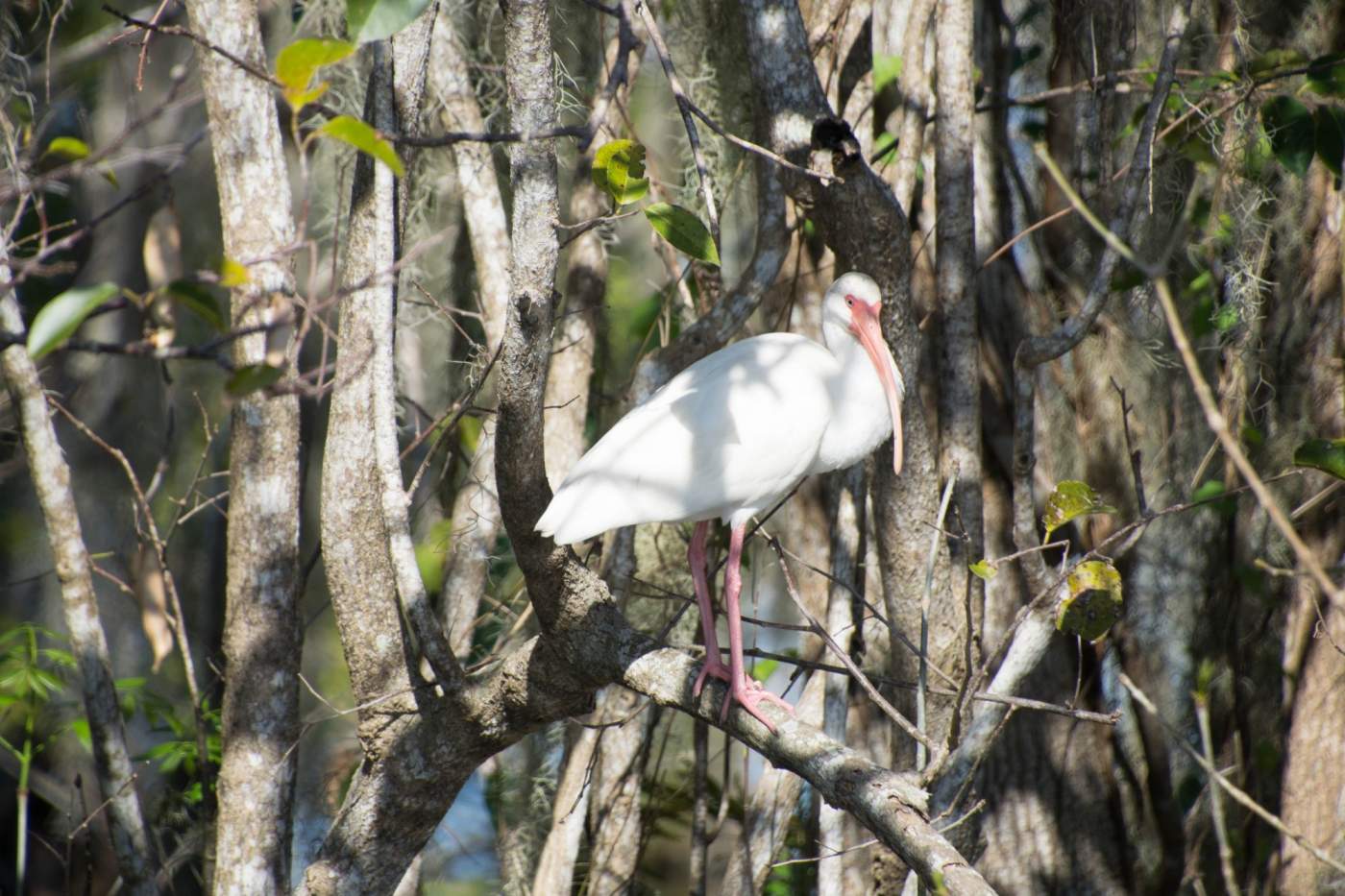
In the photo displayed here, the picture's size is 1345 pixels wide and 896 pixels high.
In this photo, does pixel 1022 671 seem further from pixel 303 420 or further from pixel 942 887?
pixel 303 420

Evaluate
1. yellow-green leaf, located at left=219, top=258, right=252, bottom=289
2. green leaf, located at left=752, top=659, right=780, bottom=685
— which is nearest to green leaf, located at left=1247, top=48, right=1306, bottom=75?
green leaf, located at left=752, top=659, right=780, bottom=685

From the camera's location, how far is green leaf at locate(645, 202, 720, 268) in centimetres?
213

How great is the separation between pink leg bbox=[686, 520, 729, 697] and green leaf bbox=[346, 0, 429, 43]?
1445 mm

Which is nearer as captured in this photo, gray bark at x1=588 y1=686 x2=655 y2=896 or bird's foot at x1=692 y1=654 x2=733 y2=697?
bird's foot at x1=692 y1=654 x2=733 y2=697

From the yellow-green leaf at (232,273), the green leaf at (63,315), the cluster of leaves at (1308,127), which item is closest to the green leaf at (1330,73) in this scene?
the cluster of leaves at (1308,127)

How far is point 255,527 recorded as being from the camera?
3.00 metres

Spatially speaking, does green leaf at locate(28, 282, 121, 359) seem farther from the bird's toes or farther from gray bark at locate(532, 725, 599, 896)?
gray bark at locate(532, 725, 599, 896)

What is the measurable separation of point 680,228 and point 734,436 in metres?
0.66

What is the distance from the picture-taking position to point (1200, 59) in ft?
12.9

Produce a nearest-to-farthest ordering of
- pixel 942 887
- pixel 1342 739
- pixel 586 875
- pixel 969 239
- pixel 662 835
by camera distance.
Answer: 1. pixel 942 887
2. pixel 969 239
3. pixel 1342 739
4. pixel 586 875
5. pixel 662 835

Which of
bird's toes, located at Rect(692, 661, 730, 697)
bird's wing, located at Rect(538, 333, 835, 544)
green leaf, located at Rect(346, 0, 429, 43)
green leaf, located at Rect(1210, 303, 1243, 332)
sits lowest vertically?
bird's toes, located at Rect(692, 661, 730, 697)

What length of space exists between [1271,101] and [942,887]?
261 centimetres

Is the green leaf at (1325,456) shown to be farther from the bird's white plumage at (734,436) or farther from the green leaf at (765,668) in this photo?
the green leaf at (765,668)

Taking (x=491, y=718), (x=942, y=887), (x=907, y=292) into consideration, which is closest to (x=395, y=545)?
(x=491, y=718)
